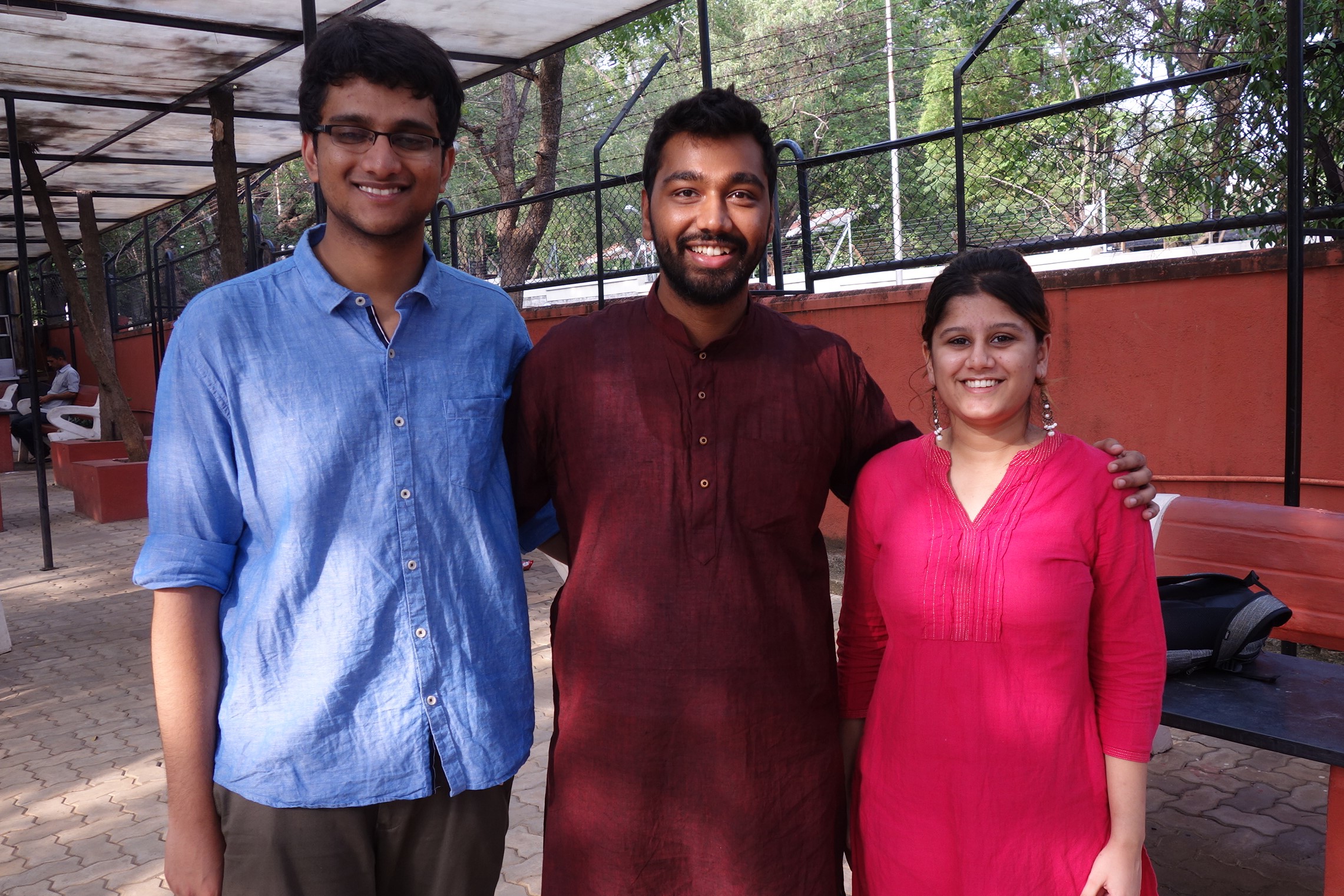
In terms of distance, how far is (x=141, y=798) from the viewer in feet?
13.6

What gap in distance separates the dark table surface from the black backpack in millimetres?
44

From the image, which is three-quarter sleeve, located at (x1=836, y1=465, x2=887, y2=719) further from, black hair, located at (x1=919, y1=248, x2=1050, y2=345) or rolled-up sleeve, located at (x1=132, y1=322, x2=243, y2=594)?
rolled-up sleeve, located at (x1=132, y1=322, x2=243, y2=594)

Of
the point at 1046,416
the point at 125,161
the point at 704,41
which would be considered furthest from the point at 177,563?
the point at 125,161

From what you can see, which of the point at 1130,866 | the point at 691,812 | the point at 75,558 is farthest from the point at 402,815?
the point at 75,558

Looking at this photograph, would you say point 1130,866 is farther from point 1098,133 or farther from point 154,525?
point 1098,133

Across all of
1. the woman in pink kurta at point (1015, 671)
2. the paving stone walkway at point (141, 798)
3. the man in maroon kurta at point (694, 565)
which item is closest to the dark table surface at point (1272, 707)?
the woman in pink kurta at point (1015, 671)

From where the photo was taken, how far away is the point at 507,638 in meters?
1.92

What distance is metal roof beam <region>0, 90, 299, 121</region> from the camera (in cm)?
721

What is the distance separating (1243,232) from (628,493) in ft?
23.4

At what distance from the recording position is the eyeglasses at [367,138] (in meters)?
1.86

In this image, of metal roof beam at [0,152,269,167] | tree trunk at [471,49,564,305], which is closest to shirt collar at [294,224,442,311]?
tree trunk at [471,49,564,305]

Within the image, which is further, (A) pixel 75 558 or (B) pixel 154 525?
(A) pixel 75 558

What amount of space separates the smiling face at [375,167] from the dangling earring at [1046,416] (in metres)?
1.21

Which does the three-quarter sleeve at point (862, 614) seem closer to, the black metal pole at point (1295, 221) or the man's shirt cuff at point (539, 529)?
the man's shirt cuff at point (539, 529)
